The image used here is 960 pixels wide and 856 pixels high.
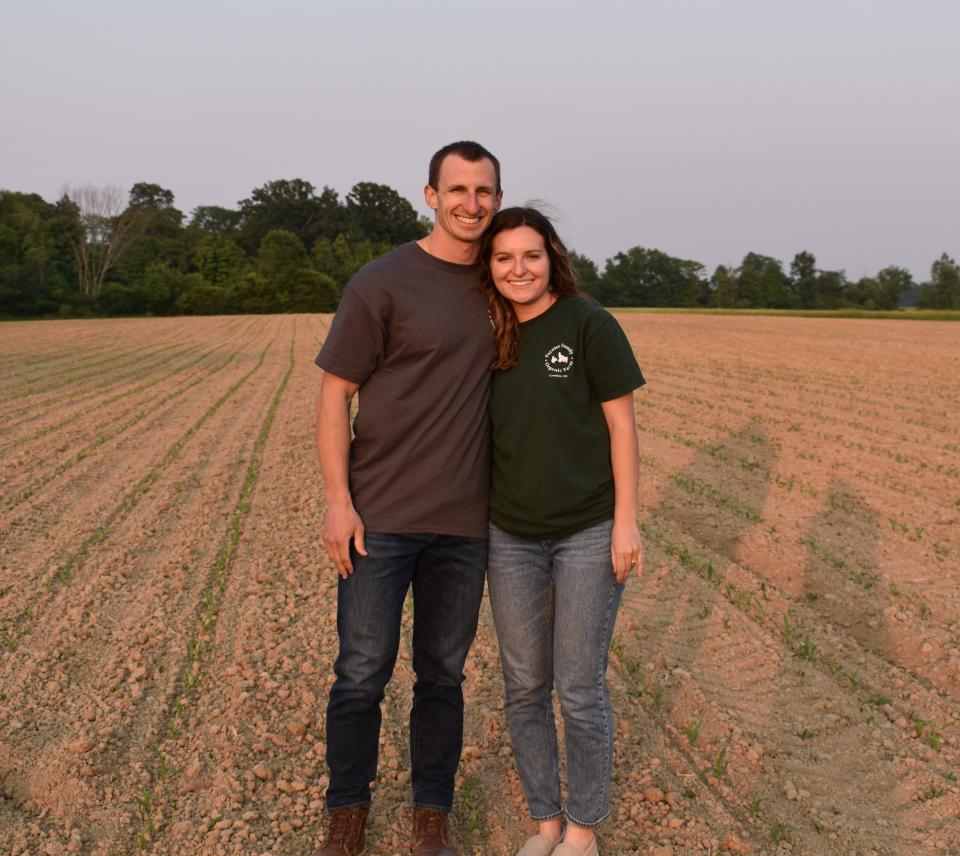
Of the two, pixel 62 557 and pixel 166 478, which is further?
pixel 166 478

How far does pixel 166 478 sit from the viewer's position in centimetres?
861

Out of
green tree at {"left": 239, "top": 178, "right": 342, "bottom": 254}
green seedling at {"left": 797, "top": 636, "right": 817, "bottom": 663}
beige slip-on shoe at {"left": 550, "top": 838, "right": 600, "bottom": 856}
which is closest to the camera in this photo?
beige slip-on shoe at {"left": 550, "top": 838, "right": 600, "bottom": 856}

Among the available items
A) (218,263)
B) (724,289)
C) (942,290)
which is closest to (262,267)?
(218,263)

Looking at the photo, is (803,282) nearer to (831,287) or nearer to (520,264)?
(831,287)

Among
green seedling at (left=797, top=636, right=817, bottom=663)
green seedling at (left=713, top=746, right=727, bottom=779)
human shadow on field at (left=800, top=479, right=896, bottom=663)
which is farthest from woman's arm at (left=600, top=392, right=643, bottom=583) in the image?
human shadow on field at (left=800, top=479, right=896, bottom=663)

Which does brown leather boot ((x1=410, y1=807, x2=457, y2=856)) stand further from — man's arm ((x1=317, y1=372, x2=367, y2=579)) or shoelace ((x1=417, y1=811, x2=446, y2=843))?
man's arm ((x1=317, y1=372, x2=367, y2=579))

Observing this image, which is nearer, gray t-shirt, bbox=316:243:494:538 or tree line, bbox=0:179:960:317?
gray t-shirt, bbox=316:243:494:538

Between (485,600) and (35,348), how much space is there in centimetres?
2528

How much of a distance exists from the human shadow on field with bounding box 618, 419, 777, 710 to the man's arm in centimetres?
209

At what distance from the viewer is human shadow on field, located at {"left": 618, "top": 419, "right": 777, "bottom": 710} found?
15.6ft

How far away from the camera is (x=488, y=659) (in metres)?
4.56

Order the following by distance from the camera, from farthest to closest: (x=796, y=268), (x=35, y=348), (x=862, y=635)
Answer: (x=796, y=268) → (x=35, y=348) → (x=862, y=635)

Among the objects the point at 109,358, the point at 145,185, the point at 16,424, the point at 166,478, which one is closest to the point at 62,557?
the point at 166,478

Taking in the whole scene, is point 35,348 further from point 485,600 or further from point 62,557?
point 485,600
